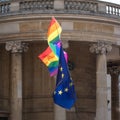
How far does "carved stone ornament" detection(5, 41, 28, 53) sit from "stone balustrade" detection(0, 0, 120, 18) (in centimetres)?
191

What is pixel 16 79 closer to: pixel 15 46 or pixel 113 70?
pixel 15 46

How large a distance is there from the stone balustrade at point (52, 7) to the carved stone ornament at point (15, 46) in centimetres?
191

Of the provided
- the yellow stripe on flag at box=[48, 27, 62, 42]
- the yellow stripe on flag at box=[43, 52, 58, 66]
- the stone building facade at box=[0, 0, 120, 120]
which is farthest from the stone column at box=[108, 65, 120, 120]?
the yellow stripe on flag at box=[48, 27, 62, 42]

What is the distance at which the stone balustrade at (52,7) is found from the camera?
3250cm

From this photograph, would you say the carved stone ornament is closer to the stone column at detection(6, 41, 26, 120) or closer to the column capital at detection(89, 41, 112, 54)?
the stone column at detection(6, 41, 26, 120)

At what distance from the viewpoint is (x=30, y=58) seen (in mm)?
35500

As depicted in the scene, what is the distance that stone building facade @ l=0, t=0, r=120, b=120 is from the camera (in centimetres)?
3225

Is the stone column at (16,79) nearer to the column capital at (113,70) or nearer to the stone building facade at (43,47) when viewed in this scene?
the stone building facade at (43,47)

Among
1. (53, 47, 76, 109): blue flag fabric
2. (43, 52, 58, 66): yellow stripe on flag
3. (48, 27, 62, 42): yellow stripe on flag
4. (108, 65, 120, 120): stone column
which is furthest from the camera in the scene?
(108, 65, 120, 120): stone column

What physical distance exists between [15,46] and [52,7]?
339 cm

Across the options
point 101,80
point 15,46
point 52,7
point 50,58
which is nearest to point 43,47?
point 15,46

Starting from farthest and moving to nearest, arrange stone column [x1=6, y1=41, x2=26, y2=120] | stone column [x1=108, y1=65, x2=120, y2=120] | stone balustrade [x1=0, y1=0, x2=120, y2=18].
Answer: stone column [x1=108, y1=65, x2=120, y2=120] < stone balustrade [x1=0, y1=0, x2=120, y2=18] < stone column [x1=6, y1=41, x2=26, y2=120]

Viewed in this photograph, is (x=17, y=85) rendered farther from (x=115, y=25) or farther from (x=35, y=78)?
(x=115, y=25)

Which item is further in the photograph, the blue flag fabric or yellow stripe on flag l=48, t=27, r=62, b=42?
yellow stripe on flag l=48, t=27, r=62, b=42
